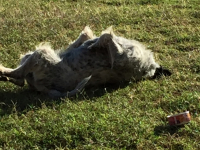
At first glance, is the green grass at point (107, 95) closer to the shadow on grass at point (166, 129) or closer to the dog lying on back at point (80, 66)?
the shadow on grass at point (166, 129)

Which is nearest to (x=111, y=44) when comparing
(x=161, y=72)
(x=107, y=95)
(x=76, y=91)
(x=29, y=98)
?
(x=107, y=95)

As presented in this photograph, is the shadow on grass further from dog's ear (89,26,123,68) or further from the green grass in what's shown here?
dog's ear (89,26,123,68)

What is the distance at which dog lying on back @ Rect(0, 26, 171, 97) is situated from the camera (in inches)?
223

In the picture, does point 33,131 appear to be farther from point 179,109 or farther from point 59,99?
point 179,109

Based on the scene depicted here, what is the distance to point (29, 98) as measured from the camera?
18.2ft

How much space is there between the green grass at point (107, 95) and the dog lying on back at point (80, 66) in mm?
180

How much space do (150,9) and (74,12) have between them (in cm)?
181

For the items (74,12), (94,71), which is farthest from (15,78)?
(74,12)

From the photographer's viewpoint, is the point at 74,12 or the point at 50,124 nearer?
the point at 50,124

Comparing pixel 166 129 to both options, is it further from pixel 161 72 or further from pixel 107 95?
pixel 161 72

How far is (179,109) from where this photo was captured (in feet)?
17.2

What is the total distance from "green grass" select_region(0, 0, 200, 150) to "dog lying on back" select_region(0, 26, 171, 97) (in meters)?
0.18

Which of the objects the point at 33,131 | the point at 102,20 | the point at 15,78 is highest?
the point at 102,20

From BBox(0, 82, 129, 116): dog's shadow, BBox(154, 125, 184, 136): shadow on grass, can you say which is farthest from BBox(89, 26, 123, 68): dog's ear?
BBox(154, 125, 184, 136): shadow on grass
